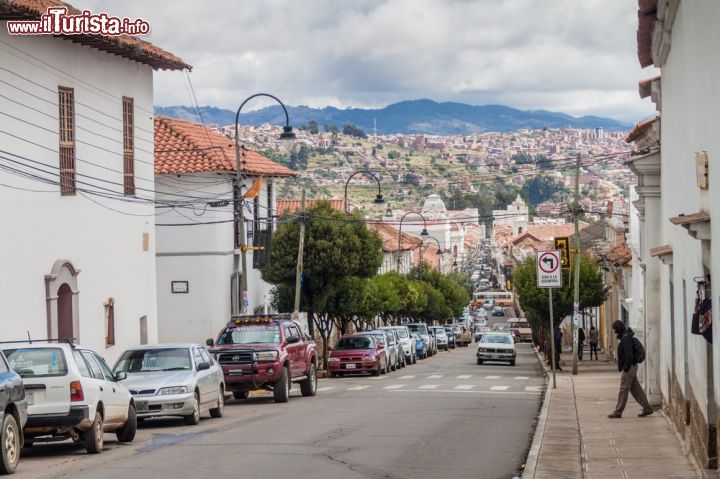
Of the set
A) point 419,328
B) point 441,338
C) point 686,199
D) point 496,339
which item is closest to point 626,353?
point 686,199

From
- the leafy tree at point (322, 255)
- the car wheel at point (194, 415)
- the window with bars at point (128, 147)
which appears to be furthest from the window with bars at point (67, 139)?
the leafy tree at point (322, 255)

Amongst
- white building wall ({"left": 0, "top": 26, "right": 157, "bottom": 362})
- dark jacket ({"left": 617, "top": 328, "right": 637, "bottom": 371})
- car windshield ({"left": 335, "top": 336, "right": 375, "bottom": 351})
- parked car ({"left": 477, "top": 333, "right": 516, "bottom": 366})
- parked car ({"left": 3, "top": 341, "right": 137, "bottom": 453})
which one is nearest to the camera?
parked car ({"left": 3, "top": 341, "right": 137, "bottom": 453})

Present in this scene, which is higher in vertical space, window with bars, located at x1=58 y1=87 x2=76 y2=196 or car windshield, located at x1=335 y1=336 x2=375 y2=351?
window with bars, located at x1=58 y1=87 x2=76 y2=196

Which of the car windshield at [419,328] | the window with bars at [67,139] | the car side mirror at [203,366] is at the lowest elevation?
the car windshield at [419,328]

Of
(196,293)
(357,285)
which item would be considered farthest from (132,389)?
(357,285)

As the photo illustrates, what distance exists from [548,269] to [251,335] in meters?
8.62

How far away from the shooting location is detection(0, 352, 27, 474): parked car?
14.9 m

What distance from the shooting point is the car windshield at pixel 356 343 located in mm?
45125

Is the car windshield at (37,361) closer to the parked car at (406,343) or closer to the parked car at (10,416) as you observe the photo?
the parked car at (10,416)

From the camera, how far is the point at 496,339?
57531mm

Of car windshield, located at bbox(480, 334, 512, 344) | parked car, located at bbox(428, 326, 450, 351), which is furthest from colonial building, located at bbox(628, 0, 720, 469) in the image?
parked car, located at bbox(428, 326, 450, 351)

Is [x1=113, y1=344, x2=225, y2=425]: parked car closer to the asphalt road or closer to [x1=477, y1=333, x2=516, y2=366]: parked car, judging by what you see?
the asphalt road

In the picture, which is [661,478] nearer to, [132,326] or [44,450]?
[44,450]

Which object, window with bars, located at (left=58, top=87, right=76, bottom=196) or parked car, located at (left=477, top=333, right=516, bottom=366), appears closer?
window with bars, located at (left=58, top=87, right=76, bottom=196)
